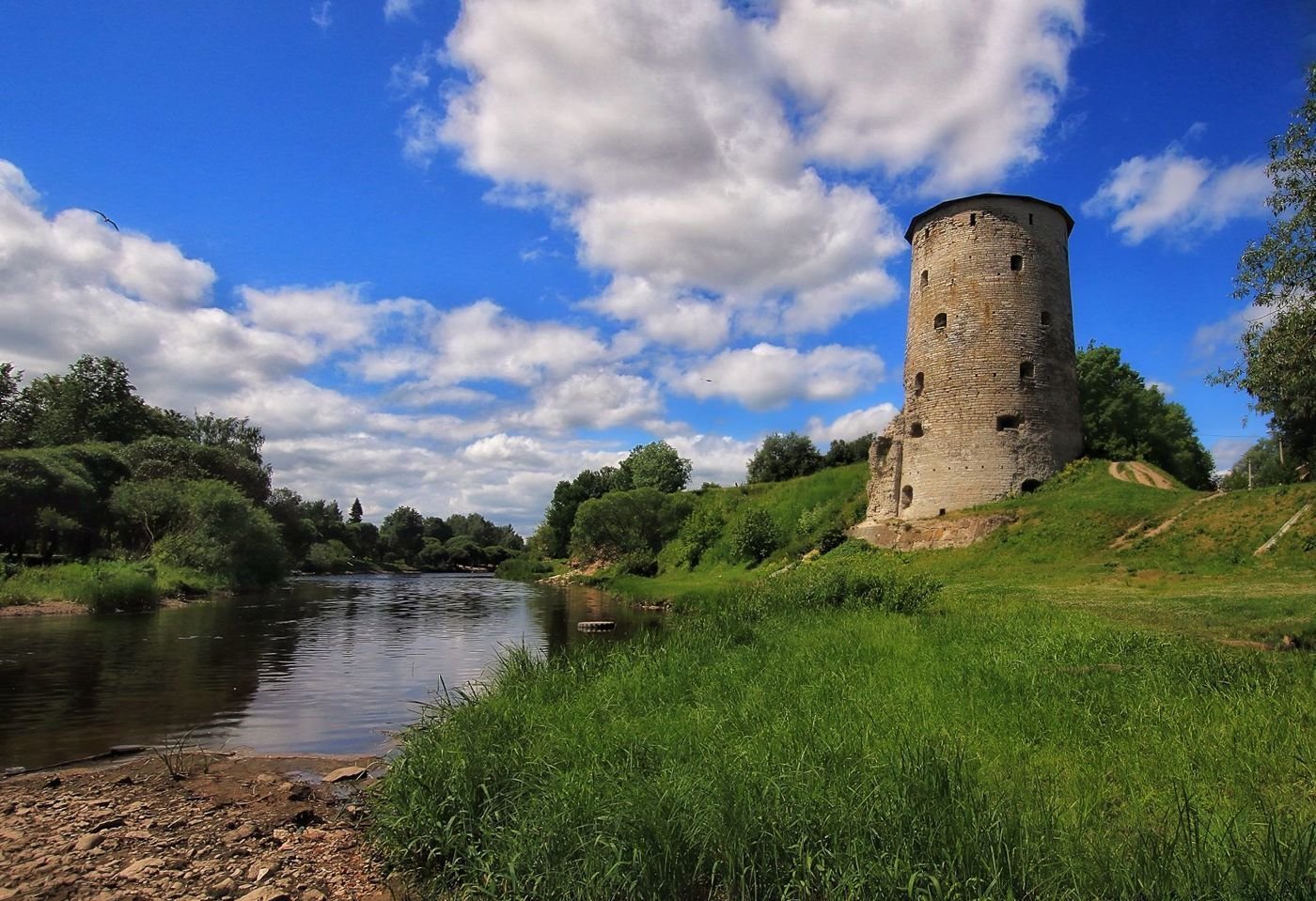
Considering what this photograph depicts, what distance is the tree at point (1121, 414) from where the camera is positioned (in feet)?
136

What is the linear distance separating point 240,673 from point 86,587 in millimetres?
17290

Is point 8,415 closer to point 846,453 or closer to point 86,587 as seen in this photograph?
point 86,587

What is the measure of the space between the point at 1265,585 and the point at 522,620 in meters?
22.1

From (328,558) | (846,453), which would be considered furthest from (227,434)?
(846,453)

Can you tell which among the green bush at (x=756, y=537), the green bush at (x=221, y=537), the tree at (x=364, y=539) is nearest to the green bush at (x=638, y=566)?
the green bush at (x=756, y=537)

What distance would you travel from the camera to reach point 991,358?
33344 millimetres

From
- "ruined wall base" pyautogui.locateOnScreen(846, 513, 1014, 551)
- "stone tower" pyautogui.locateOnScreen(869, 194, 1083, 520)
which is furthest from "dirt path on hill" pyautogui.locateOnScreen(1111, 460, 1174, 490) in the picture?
"ruined wall base" pyautogui.locateOnScreen(846, 513, 1014, 551)

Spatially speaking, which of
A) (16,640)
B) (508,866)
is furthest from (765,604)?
(16,640)

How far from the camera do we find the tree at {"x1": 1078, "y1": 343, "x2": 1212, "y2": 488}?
41.6 m

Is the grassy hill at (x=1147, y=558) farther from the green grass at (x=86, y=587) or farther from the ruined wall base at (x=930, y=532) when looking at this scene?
the green grass at (x=86, y=587)

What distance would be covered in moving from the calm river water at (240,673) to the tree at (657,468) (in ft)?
186

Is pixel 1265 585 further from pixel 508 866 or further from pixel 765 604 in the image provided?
pixel 508 866

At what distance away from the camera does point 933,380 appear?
3469 cm

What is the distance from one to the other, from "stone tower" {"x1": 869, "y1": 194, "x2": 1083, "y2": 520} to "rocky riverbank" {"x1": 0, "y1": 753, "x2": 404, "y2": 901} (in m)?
29.8
